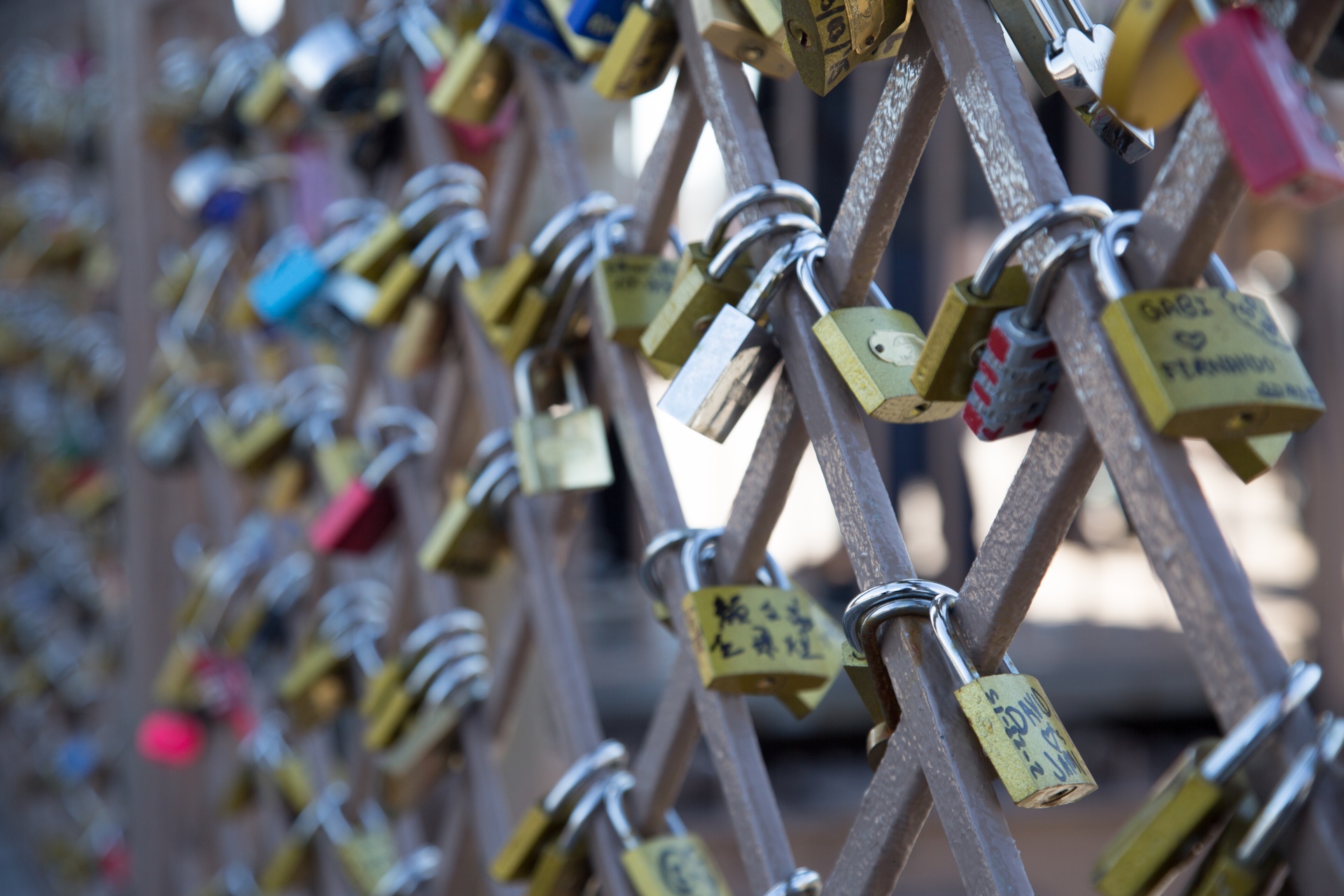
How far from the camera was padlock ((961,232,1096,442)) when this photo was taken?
0.36 metres

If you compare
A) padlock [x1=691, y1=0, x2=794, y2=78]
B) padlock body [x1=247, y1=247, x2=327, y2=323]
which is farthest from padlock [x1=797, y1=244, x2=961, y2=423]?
padlock body [x1=247, y1=247, x2=327, y2=323]

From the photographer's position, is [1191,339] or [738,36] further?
[738,36]

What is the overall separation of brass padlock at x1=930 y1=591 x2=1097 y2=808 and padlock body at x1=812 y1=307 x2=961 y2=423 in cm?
8

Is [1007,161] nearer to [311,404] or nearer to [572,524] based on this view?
[572,524]

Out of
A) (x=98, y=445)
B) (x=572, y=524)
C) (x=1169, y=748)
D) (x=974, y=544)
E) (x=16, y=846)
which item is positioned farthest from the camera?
(x=1169, y=748)

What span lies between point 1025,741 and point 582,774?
1.00ft

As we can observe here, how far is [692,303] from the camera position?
0.48 metres

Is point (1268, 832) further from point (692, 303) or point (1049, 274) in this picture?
point (692, 303)

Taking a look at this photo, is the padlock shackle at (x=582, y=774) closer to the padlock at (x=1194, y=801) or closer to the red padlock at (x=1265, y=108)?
the padlock at (x=1194, y=801)

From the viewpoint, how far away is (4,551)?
7.36 feet

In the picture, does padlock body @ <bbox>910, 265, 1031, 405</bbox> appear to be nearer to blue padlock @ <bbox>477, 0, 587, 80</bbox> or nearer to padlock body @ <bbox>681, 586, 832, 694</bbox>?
padlock body @ <bbox>681, 586, 832, 694</bbox>

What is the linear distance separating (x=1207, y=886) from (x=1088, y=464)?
0.12 meters

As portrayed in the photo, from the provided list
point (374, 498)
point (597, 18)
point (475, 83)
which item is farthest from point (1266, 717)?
point (374, 498)

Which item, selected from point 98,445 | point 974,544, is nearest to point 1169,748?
point 974,544
